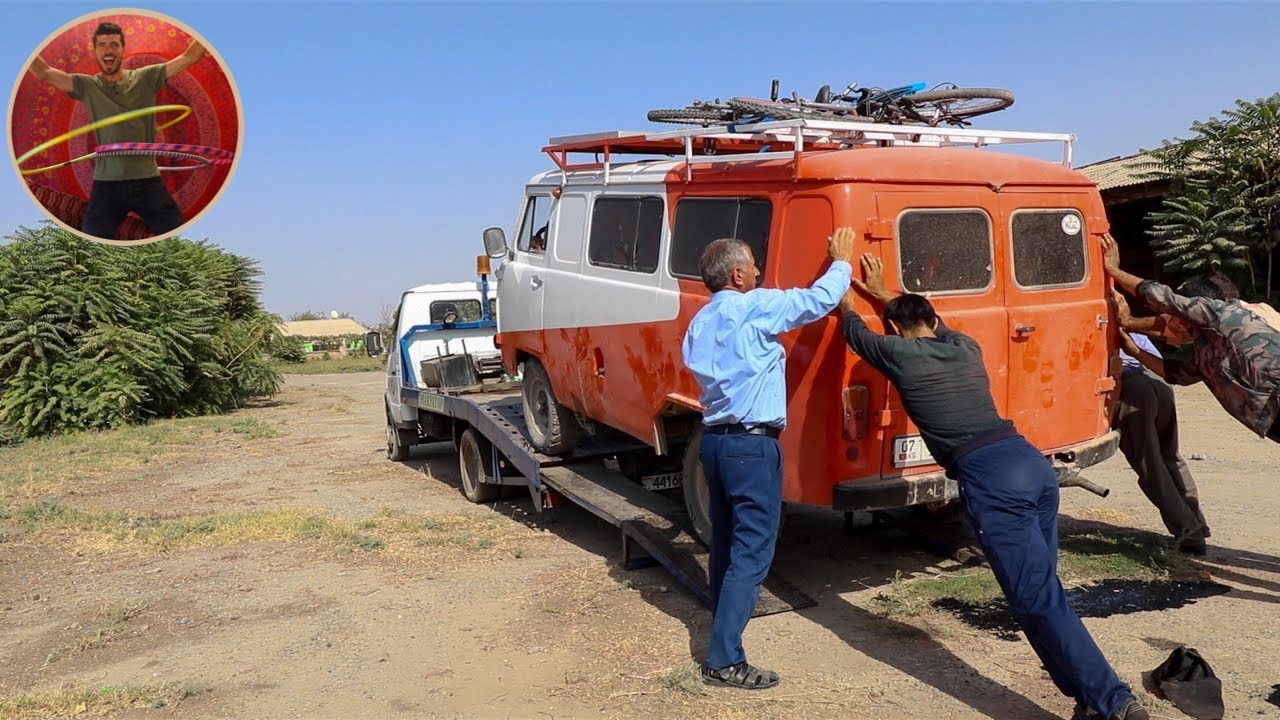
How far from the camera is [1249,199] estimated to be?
15914 mm

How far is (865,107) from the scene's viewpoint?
260 inches

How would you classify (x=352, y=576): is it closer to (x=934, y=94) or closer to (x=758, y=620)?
(x=758, y=620)

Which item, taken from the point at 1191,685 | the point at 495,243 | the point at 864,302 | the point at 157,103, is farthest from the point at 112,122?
the point at 1191,685

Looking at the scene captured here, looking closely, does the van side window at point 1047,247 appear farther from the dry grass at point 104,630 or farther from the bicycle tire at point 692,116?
the dry grass at point 104,630

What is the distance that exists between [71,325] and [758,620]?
14.8 m

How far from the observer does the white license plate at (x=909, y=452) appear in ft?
16.9

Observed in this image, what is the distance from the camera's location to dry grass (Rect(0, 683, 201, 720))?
4797 mm

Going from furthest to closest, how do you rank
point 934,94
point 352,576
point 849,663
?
1. point 352,576
2. point 934,94
3. point 849,663

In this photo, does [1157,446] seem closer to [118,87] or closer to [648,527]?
[648,527]

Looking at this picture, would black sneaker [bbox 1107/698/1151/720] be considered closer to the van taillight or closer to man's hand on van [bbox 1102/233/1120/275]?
the van taillight

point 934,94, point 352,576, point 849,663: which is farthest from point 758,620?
point 934,94

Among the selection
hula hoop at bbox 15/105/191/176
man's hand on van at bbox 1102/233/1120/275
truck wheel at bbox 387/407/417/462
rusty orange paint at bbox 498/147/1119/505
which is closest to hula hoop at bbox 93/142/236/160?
hula hoop at bbox 15/105/191/176

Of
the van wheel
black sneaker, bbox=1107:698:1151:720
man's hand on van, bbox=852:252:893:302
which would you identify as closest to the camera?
black sneaker, bbox=1107:698:1151:720

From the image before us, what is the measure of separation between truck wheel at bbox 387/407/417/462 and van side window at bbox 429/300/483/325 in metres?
1.29
